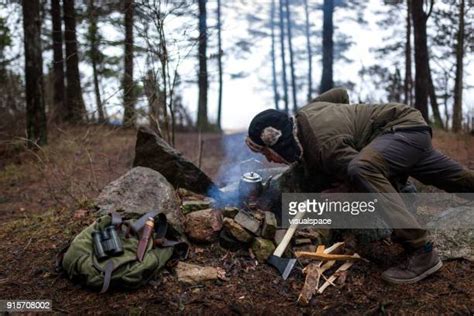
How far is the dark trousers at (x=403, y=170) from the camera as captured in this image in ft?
9.24

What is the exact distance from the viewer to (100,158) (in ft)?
28.1

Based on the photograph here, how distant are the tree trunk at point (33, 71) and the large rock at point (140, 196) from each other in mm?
5528

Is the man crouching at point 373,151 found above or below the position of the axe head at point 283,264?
above

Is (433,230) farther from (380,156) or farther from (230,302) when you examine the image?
(230,302)

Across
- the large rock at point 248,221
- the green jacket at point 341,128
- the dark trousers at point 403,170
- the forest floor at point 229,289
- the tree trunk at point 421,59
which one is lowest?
the forest floor at point 229,289

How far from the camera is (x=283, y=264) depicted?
10.1 ft

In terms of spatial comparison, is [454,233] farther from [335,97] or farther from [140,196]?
[140,196]

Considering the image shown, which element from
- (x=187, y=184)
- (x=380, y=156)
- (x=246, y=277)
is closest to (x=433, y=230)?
(x=380, y=156)

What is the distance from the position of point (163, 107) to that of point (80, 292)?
308 centimetres

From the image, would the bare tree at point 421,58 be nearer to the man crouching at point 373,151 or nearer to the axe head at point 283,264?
the man crouching at point 373,151

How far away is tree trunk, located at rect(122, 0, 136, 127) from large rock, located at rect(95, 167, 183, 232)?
1697mm

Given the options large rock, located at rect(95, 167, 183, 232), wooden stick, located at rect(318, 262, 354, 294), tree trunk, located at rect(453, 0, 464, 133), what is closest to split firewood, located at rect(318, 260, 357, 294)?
wooden stick, located at rect(318, 262, 354, 294)

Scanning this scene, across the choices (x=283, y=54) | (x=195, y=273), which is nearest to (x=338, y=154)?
(x=195, y=273)

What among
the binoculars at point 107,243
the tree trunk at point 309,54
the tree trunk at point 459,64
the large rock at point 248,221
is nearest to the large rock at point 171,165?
the large rock at point 248,221
